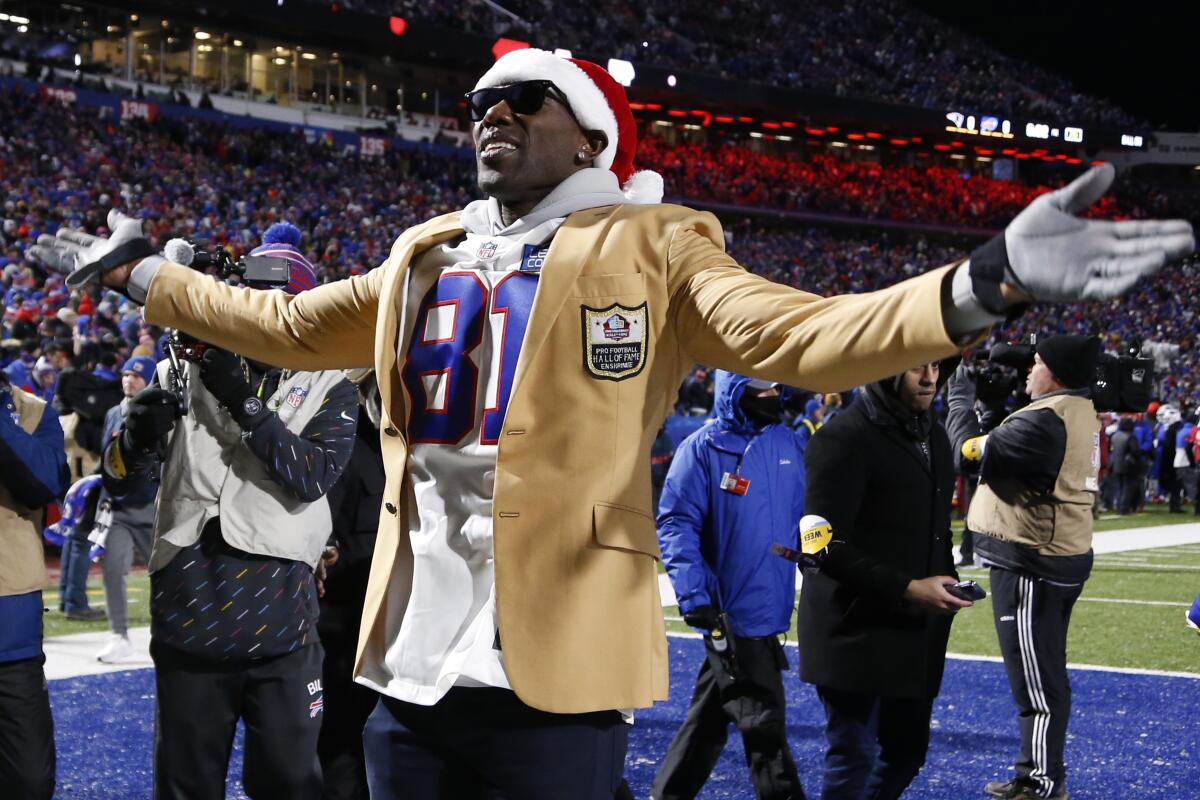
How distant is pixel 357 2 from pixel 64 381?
2705 centimetres

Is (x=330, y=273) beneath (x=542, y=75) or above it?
above

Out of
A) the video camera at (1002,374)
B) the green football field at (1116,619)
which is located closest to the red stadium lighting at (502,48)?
the video camera at (1002,374)

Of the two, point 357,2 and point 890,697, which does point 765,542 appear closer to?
point 890,697

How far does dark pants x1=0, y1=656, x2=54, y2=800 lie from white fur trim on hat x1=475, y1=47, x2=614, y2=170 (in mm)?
2356

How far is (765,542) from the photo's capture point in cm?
484

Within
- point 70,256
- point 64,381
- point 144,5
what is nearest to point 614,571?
point 70,256

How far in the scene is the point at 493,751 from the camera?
2.03 m

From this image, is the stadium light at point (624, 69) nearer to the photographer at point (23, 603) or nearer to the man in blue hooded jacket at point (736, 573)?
the man in blue hooded jacket at point (736, 573)

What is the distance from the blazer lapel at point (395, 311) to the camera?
87.0 inches

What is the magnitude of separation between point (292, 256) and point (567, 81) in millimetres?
1888

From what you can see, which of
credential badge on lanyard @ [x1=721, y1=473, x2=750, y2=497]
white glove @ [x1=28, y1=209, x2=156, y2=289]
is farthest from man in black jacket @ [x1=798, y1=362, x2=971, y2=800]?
white glove @ [x1=28, y1=209, x2=156, y2=289]

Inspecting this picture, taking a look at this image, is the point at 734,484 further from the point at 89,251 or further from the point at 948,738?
the point at 89,251

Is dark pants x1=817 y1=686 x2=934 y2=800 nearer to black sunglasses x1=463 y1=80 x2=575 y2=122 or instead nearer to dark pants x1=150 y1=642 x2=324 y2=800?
dark pants x1=150 y1=642 x2=324 y2=800

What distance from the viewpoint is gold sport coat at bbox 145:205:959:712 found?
201 centimetres
